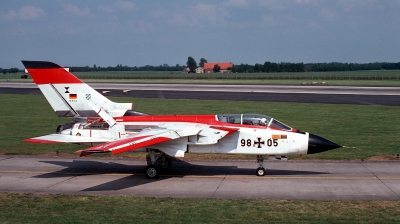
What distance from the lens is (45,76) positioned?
2191 centimetres

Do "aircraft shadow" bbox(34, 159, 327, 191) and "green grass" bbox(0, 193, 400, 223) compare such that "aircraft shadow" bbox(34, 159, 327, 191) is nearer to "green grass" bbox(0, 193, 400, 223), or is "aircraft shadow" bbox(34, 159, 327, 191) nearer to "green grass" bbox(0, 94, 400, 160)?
"green grass" bbox(0, 94, 400, 160)

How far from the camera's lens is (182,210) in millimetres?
15031

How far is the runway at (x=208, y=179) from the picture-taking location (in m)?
17.5

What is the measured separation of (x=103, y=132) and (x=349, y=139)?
14897 millimetres

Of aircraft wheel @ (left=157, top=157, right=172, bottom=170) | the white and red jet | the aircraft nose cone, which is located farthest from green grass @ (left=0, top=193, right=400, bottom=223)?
aircraft wheel @ (left=157, top=157, right=172, bottom=170)

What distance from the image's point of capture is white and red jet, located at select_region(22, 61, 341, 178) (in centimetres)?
1958

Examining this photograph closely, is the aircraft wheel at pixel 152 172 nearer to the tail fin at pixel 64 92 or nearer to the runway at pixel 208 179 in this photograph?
the runway at pixel 208 179

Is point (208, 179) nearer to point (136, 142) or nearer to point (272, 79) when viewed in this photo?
point (136, 142)

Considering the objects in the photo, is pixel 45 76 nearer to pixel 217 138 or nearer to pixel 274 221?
pixel 217 138

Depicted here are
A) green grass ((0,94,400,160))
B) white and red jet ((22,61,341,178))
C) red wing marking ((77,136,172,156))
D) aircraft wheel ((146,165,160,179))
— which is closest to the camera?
red wing marking ((77,136,172,156))

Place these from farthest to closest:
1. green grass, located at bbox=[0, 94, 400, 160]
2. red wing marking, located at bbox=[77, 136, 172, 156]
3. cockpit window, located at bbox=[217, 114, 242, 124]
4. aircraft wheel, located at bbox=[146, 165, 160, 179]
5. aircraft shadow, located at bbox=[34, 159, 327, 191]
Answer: green grass, located at bbox=[0, 94, 400, 160], cockpit window, located at bbox=[217, 114, 242, 124], aircraft wheel, located at bbox=[146, 165, 160, 179], aircraft shadow, located at bbox=[34, 159, 327, 191], red wing marking, located at bbox=[77, 136, 172, 156]

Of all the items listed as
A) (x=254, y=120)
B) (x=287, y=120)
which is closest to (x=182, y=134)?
(x=254, y=120)

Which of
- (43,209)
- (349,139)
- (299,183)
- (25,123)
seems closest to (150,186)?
(43,209)

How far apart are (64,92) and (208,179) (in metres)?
7.84
